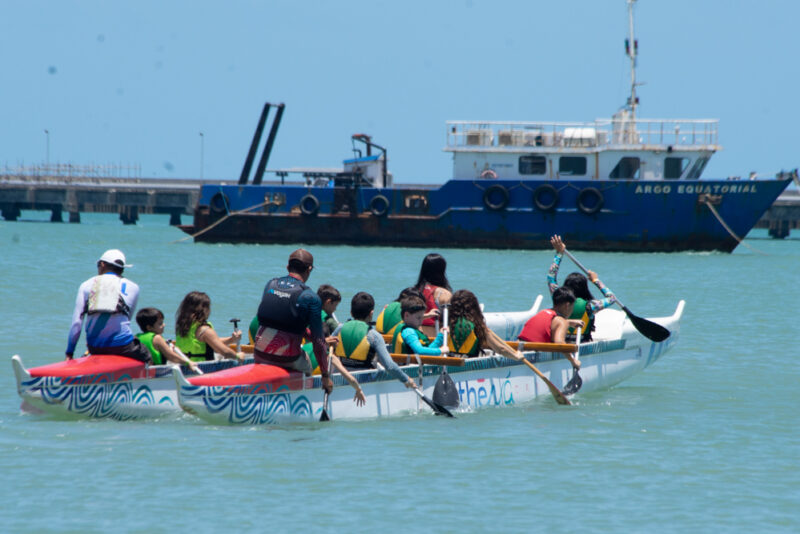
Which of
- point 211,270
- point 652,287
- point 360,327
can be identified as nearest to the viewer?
point 360,327

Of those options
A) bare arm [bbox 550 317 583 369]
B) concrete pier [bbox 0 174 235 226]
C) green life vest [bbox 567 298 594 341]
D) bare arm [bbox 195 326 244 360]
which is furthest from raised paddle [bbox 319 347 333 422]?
concrete pier [bbox 0 174 235 226]

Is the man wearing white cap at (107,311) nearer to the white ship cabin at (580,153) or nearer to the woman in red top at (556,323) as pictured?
the woman in red top at (556,323)

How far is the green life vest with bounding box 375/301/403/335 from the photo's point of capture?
12227mm

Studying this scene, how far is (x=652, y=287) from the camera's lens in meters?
29.8

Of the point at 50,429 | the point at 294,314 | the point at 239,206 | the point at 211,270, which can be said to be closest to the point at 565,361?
the point at 294,314

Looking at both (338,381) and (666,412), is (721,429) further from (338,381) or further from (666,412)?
(338,381)

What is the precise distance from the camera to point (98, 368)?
10359mm

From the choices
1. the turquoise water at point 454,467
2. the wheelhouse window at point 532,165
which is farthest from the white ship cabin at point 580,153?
the turquoise water at point 454,467

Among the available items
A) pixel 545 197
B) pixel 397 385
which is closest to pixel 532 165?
pixel 545 197

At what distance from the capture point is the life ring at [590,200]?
132 feet

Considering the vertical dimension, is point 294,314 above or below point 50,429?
above

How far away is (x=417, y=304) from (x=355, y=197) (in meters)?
33.7

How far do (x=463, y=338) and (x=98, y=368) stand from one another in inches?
151

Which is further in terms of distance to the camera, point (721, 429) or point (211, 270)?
point (211, 270)
